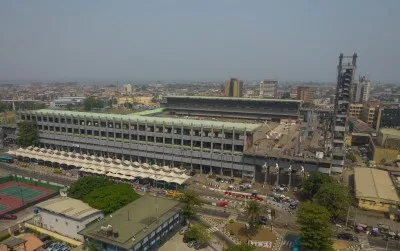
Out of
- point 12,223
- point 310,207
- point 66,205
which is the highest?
point 310,207

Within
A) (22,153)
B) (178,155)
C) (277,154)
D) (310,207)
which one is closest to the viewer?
(310,207)

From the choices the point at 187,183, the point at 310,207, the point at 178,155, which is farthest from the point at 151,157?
the point at 310,207

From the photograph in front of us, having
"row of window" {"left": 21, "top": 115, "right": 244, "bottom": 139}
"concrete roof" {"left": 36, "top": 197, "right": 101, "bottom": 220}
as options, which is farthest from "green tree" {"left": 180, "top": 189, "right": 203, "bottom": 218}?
"row of window" {"left": 21, "top": 115, "right": 244, "bottom": 139}

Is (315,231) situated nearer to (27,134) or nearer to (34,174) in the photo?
(34,174)

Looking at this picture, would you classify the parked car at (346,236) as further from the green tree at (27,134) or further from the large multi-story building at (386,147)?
the green tree at (27,134)

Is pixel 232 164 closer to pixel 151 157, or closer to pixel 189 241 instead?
pixel 151 157

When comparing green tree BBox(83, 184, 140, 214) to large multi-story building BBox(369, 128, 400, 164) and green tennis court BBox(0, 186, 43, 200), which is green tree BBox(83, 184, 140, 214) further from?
large multi-story building BBox(369, 128, 400, 164)

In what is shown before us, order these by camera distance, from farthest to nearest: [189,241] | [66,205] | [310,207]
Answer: [66,205]
[189,241]
[310,207]
